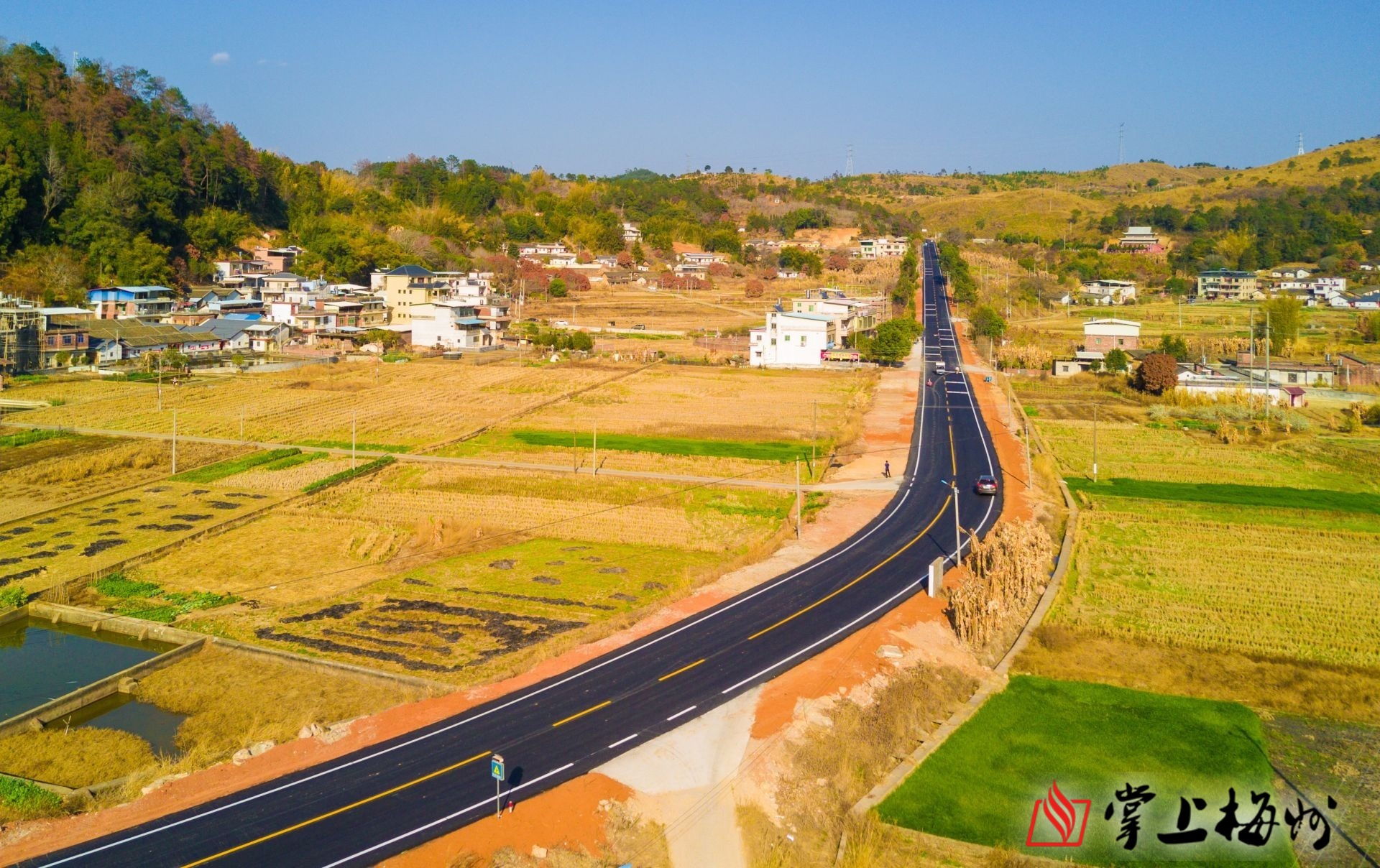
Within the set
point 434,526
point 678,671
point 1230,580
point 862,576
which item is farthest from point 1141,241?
point 678,671

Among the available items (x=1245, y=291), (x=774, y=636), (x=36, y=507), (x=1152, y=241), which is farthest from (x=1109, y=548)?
(x=1152, y=241)

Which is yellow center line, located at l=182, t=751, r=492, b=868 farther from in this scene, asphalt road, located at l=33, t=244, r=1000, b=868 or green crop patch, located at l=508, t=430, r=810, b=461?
green crop patch, located at l=508, t=430, r=810, b=461

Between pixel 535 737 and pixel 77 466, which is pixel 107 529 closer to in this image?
pixel 77 466

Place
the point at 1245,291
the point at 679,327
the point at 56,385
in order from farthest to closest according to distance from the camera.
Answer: the point at 1245,291 → the point at 679,327 → the point at 56,385

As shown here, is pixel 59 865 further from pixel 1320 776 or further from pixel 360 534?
pixel 1320 776

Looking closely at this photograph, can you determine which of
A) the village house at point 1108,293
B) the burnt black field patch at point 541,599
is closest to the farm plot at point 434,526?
the burnt black field patch at point 541,599

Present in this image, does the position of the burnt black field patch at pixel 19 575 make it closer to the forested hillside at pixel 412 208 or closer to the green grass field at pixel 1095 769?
the green grass field at pixel 1095 769
